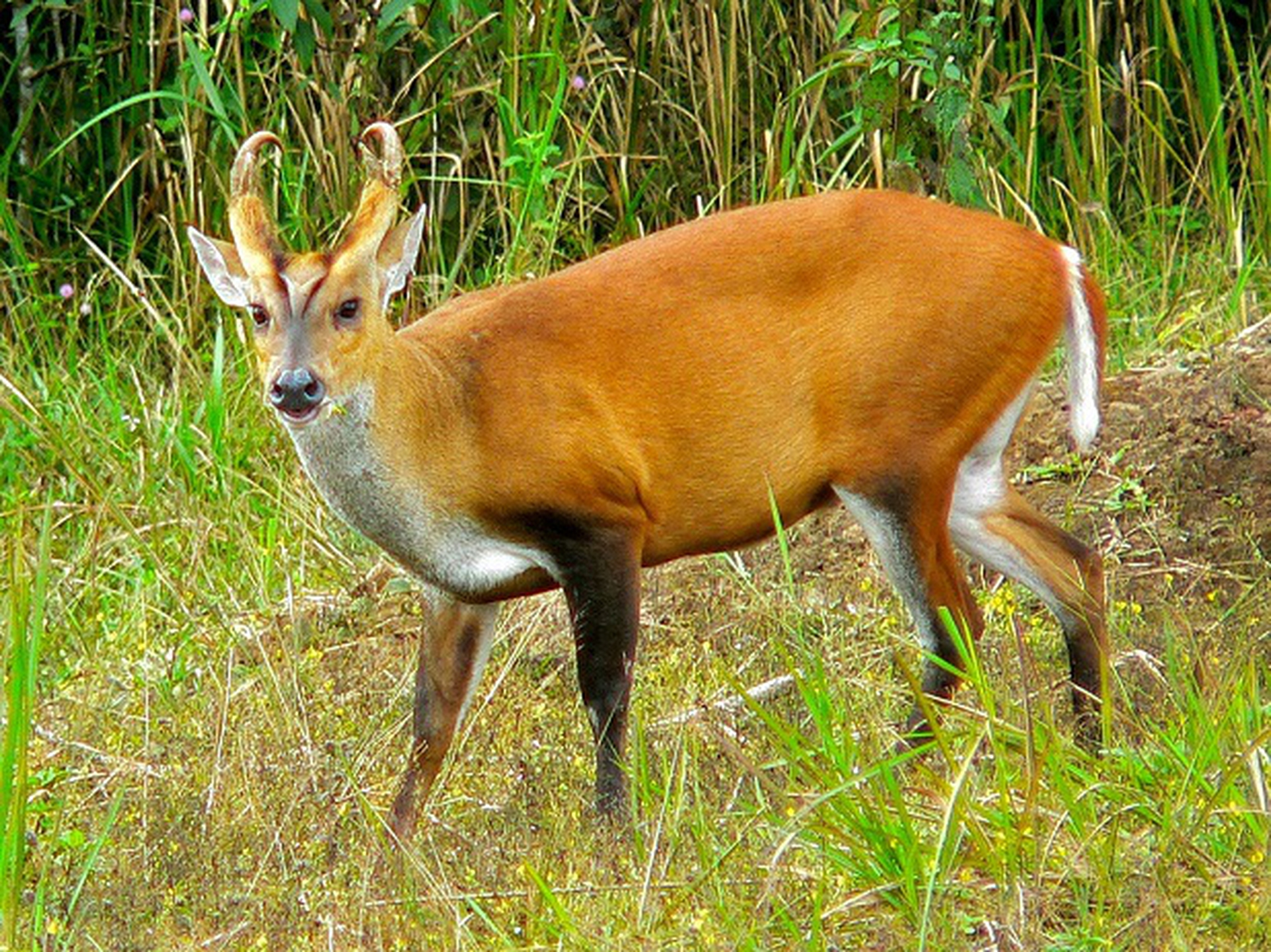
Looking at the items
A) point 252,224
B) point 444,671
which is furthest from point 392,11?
point 444,671

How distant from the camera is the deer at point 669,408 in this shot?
4.76m

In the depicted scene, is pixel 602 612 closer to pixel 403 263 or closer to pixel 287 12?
pixel 403 263

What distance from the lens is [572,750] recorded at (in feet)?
17.0

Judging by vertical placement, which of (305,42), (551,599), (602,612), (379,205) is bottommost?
(551,599)

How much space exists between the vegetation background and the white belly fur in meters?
0.45

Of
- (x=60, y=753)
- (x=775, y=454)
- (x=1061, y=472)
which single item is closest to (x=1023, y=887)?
(x=775, y=454)

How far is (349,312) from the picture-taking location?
4691mm

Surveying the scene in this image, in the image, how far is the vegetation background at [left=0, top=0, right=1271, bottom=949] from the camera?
3.74 meters

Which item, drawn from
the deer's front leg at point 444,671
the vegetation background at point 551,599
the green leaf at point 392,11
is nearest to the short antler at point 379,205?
the deer's front leg at point 444,671

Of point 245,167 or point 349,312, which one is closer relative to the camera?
point 349,312

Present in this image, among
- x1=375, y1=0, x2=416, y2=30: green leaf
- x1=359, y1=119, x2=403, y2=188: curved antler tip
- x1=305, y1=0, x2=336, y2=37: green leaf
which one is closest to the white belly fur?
x1=359, y1=119, x2=403, y2=188: curved antler tip

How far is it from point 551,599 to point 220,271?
61.3 inches

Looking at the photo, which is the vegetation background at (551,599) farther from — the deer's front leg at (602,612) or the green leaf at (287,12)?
the deer's front leg at (602,612)

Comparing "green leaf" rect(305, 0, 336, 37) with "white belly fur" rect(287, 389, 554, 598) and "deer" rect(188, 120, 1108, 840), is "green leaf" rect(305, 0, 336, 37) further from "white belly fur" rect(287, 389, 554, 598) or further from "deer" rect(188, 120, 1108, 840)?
"white belly fur" rect(287, 389, 554, 598)
